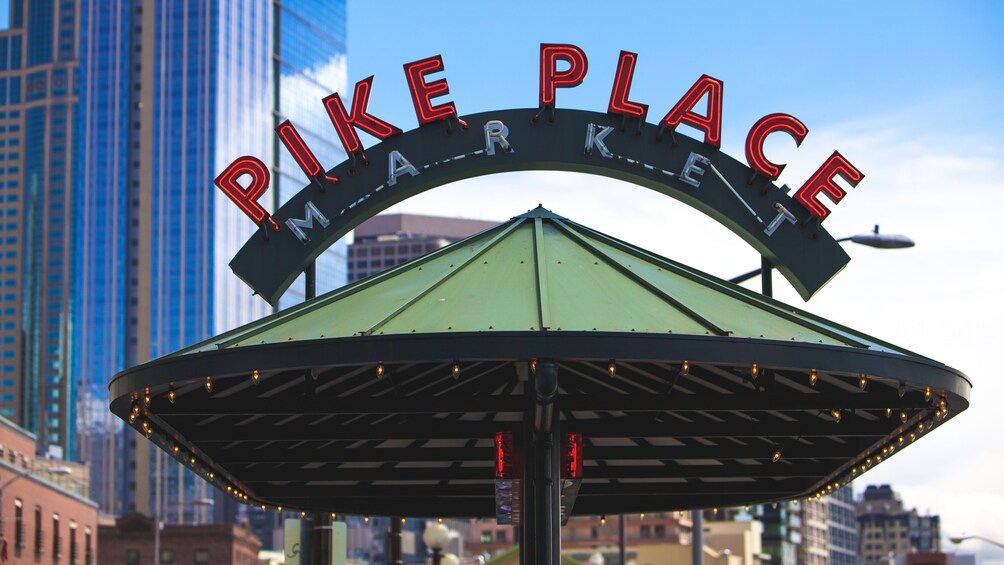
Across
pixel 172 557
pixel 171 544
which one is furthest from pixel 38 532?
pixel 171 544

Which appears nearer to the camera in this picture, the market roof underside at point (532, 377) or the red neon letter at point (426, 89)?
the market roof underside at point (532, 377)

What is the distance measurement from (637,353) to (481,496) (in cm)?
1423

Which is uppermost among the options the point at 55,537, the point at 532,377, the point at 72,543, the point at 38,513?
the point at 532,377

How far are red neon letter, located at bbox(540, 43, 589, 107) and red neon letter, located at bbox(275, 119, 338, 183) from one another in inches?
180

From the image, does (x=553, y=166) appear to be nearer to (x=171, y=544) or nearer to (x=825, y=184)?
(x=825, y=184)

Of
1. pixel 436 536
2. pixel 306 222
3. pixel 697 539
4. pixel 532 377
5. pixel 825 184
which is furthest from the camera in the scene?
pixel 436 536

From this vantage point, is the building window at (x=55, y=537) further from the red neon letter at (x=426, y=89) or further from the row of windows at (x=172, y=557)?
the red neon letter at (x=426, y=89)

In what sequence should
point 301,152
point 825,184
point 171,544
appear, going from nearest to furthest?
point 825,184
point 301,152
point 171,544

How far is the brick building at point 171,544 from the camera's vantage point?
506ft

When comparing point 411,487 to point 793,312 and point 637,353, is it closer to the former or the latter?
point 793,312

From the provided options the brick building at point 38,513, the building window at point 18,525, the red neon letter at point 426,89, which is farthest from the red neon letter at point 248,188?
the building window at point 18,525

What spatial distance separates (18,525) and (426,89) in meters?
65.1

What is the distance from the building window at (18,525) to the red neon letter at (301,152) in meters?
61.7

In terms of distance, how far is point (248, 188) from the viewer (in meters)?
32.8
